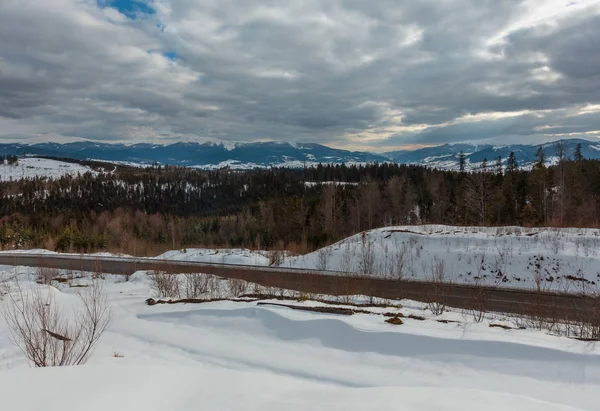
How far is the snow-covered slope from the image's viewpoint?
49.0ft

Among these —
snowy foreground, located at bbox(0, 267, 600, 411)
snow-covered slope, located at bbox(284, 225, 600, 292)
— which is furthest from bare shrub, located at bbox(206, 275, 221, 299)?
snow-covered slope, located at bbox(284, 225, 600, 292)

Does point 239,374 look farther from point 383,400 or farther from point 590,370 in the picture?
point 590,370

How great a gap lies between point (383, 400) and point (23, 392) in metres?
4.32

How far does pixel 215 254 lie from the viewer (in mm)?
26047

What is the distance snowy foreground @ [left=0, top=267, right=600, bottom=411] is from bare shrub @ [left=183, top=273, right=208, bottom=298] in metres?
3.02

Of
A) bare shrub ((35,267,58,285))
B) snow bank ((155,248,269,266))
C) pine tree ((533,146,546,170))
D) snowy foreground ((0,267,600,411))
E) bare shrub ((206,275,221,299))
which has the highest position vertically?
pine tree ((533,146,546,170))

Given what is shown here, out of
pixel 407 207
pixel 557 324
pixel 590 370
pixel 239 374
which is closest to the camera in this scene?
pixel 590 370

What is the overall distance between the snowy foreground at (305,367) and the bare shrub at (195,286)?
3.02m

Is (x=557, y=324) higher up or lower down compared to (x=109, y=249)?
higher up

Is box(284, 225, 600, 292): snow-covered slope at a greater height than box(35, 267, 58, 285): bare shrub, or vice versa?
box(284, 225, 600, 292): snow-covered slope

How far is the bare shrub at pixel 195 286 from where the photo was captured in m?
12.2

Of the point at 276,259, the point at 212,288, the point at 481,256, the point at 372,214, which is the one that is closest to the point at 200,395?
the point at 212,288

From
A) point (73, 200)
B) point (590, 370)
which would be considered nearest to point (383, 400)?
point (590, 370)

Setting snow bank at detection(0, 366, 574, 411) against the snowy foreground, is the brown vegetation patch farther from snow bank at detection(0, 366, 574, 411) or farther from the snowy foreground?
snow bank at detection(0, 366, 574, 411)
